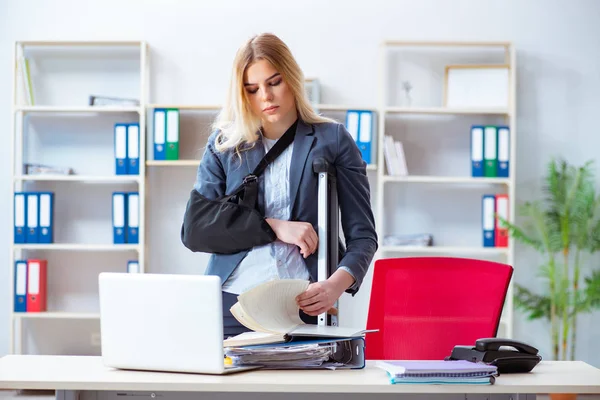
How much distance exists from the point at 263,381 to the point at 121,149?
3.38 m

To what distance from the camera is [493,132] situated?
4457 millimetres

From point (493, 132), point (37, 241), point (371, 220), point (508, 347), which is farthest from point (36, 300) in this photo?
point (508, 347)

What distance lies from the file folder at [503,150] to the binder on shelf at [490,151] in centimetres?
2

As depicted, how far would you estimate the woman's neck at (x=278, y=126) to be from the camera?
1848 millimetres

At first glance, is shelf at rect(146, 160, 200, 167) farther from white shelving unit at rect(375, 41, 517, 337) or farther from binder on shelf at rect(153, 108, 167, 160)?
white shelving unit at rect(375, 41, 517, 337)

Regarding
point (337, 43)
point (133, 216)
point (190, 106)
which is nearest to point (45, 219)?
point (133, 216)

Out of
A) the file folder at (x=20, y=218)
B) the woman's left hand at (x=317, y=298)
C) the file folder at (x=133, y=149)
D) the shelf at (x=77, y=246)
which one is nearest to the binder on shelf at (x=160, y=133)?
the file folder at (x=133, y=149)

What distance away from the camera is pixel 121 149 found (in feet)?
14.7

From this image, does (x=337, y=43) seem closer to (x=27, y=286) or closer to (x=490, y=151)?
(x=490, y=151)

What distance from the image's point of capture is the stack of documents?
1323mm

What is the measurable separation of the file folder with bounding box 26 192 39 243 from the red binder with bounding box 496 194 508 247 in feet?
9.03

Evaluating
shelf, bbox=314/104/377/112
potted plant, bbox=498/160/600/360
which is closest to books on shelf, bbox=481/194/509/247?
potted plant, bbox=498/160/600/360

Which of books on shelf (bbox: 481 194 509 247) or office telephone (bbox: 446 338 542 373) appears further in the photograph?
books on shelf (bbox: 481 194 509 247)

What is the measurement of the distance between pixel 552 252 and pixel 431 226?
0.74 metres
